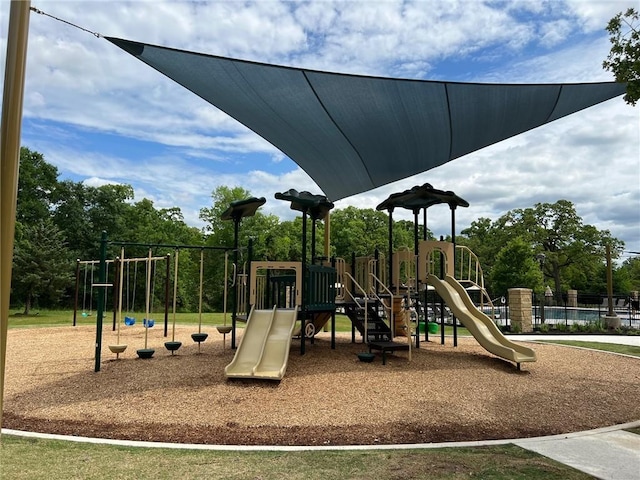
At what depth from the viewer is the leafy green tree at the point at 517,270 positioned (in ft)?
116

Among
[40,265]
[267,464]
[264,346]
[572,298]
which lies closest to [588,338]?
[264,346]

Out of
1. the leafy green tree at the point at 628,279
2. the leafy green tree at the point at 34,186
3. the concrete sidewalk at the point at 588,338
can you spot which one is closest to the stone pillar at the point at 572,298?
the concrete sidewalk at the point at 588,338

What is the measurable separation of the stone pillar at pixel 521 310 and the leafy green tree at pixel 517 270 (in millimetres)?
18117

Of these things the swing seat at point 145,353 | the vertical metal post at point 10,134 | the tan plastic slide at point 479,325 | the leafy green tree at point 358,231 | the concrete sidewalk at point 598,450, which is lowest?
the concrete sidewalk at point 598,450

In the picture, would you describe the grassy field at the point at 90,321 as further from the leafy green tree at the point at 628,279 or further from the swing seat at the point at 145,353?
the leafy green tree at the point at 628,279

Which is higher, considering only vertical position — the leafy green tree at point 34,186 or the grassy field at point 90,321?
the leafy green tree at point 34,186

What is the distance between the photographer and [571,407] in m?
6.34

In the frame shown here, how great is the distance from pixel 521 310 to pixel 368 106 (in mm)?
13255

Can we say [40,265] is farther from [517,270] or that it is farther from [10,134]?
[517,270]

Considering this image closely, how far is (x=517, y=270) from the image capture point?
35938 millimetres

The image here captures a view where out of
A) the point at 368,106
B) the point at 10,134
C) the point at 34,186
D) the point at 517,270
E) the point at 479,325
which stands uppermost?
the point at 34,186

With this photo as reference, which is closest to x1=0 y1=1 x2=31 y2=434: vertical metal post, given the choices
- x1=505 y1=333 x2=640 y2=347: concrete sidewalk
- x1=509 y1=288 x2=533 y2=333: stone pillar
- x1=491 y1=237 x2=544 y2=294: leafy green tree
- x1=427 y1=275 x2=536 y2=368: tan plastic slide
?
x1=427 y1=275 x2=536 y2=368: tan plastic slide

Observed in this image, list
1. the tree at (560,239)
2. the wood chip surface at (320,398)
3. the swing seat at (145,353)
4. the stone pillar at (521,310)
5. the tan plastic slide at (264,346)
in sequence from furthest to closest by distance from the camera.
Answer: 1. the tree at (560,239)
2. the stone pillar at (521,310)
3. the swing seat at (145,353)
4. the tan plastic slide at (264,346)
5. the wood chip surface at (320,398)

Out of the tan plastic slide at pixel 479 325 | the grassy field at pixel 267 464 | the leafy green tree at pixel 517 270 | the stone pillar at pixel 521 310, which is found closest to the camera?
the grassy field at pixel 267 464
